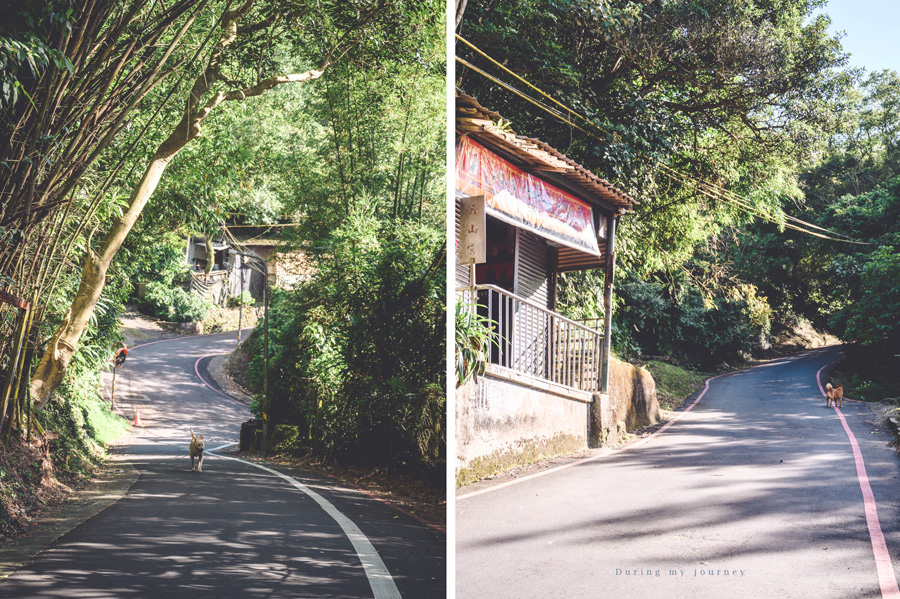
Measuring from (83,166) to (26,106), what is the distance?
0.51 m

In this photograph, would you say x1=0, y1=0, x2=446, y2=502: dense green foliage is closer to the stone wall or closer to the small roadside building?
the small roadside building

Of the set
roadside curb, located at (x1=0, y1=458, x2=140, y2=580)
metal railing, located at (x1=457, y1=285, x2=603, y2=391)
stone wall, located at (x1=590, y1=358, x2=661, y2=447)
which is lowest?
roadside curb, located at (x1=0, y1=458, x2=140, y2=580)

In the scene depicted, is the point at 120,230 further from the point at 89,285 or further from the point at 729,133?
the point at 729,133

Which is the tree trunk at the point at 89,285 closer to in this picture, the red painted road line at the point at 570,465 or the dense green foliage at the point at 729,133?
the dense green foliage at the point at 729,133

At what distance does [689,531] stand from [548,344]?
3.37 metres

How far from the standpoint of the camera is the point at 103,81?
4340 millimetres

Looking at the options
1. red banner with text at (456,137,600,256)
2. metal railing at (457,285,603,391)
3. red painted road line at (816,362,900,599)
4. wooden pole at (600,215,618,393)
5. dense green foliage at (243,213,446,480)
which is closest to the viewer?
red painted road line at (816,362,900,599)

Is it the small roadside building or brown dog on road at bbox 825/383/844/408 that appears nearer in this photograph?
the small roadside building

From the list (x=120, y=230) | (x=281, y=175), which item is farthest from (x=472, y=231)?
(x=281, y=175)

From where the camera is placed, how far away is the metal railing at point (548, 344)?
16.6 ft

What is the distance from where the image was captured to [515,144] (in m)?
3.58

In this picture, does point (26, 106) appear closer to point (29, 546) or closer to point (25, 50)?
point (25, 50)

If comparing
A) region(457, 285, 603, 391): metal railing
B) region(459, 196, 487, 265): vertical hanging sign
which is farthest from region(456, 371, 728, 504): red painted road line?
region(459, 196, 487, 265): vertical hanging sign

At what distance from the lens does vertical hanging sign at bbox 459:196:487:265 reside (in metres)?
2.38
